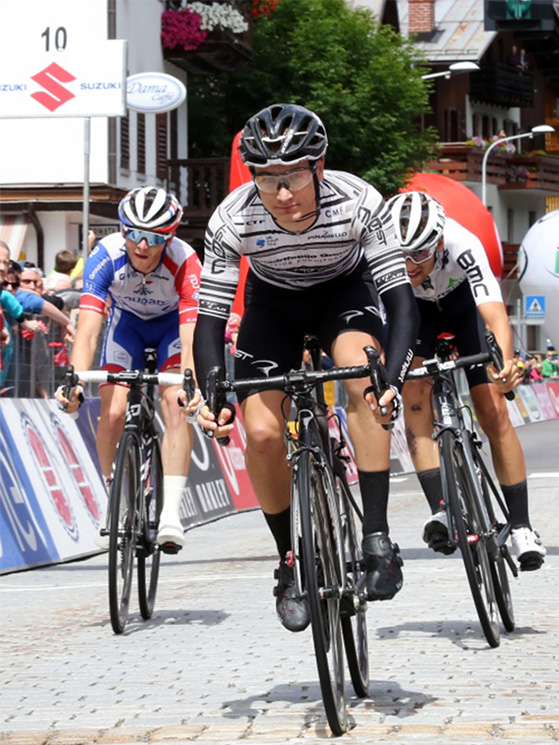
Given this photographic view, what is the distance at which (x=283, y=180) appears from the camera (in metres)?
6.46

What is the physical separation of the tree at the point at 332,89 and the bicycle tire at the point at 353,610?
1653 inches

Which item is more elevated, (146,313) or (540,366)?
(540,366)

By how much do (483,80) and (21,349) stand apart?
71707 millimetres

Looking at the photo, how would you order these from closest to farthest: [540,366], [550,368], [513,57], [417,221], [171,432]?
[417,221] < [171,432] < [540,366] < [550,368] < [513,57]

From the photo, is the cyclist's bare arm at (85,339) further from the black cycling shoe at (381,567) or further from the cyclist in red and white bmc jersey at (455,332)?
the black cycling shoe at (381,567)

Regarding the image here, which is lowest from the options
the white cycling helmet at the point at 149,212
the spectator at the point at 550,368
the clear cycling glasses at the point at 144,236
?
the clear cycling glasses at the point at 144,236

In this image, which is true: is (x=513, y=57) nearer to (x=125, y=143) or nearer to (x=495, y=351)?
(x=125, y=143)

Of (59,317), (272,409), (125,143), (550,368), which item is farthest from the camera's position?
(550,368)

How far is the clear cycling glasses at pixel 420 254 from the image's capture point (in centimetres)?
875

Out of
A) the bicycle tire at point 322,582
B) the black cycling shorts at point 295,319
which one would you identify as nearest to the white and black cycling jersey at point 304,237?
the black cycling shorts at point 295,319

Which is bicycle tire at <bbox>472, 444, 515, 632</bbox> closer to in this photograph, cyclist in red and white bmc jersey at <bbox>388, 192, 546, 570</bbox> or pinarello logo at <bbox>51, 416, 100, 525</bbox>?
cyclist in red and white bmc jersey at <bbox>388, 192, 546, 570</bbox>

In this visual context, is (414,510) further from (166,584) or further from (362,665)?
(362,665)

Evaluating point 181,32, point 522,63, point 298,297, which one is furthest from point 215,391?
point 522,63

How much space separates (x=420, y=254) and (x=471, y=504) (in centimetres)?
132
